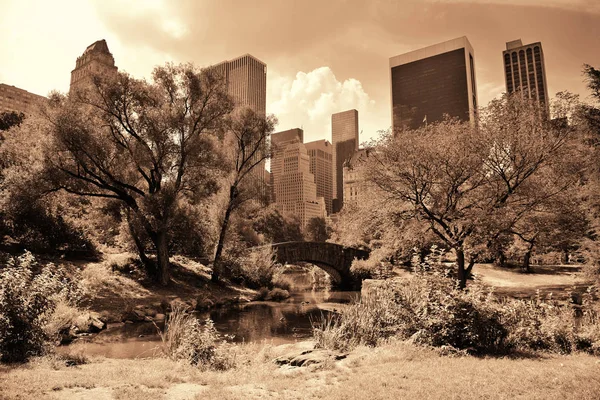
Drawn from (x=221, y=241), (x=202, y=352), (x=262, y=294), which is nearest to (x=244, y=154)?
(x=221, y=241)

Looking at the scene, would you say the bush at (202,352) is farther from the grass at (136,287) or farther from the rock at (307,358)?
the grass at (136,287)

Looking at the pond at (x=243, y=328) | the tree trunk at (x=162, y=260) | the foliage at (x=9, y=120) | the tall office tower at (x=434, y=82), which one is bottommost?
the pond at (x=243, y=328)

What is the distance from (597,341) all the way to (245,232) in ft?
153

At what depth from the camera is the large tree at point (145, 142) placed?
2155 cm

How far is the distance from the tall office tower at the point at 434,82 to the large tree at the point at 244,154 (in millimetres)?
110140

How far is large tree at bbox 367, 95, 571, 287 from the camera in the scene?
20016mm

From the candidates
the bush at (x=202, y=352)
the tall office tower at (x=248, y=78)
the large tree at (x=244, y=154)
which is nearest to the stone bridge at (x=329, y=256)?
the large tree at (x=244, y=154)

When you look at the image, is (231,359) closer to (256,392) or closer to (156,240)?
(256,392)

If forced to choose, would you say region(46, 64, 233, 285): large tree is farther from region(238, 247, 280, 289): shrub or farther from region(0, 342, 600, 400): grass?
region(0, 342, 600, 400): grass

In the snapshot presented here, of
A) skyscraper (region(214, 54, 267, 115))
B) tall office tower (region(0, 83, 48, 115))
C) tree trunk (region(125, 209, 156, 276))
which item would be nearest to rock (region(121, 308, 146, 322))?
tree trunk (region(125, 209, 156, 276))

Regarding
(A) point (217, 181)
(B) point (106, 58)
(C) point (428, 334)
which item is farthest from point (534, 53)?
(C) point (428, 334)

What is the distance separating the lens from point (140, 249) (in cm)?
2597

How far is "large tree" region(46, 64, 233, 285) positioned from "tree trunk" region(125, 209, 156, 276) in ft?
0.22

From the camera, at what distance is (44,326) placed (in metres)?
9.79
